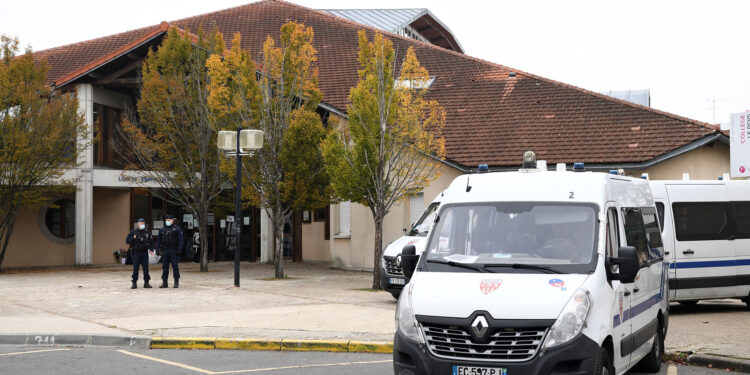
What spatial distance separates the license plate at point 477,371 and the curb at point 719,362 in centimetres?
456

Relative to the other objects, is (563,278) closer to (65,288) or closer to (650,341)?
(650,341)

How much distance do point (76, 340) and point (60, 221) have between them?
21858 millimetres

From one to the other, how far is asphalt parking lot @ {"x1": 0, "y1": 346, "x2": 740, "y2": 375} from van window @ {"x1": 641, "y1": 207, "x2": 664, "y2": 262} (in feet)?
4.54

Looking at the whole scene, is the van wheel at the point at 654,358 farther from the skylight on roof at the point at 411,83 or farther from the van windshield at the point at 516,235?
the skylight on roof at the point at 411,83

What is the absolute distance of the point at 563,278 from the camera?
272 inches

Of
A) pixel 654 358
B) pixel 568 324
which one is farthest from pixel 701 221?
pixel 568 324

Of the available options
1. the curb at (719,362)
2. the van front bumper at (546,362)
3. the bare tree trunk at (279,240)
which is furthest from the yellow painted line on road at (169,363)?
the bare tree trunk at (279,240)

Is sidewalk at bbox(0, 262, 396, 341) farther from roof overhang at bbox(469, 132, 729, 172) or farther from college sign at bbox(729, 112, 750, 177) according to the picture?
college sign at bbox(729, 112, 750, 177)

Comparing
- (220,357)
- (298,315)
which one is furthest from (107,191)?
(220,357)

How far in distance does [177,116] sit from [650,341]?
1983 cm

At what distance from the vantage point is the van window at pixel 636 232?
8.48m

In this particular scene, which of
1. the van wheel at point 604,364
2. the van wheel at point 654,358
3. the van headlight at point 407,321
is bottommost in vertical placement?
the van wheel at point 654,358

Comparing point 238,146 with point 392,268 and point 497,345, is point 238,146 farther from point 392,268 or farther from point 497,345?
point 497,345

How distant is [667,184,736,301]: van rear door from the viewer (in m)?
15.1
